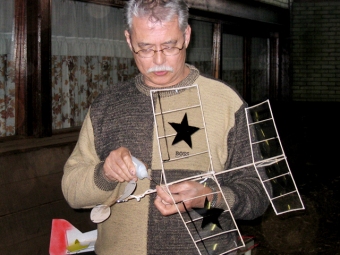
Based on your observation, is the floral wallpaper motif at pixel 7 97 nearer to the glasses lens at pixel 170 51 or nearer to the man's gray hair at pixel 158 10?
the man's gray hair at pixel 158 10

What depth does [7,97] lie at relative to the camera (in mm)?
5180

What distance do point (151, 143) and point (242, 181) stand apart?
1.28 ft

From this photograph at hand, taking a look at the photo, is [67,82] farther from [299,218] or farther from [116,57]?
[299,218]

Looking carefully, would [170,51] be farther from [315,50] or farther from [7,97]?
[315,50]

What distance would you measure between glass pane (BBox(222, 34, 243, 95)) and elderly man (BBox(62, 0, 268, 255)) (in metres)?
7.31

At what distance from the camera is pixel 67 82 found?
588 cm

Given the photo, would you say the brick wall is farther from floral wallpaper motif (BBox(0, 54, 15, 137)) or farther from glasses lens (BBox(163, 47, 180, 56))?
glasses lens (BBox(163, 47, 180, 56))

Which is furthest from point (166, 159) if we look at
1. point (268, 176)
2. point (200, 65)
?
point (200, 65)

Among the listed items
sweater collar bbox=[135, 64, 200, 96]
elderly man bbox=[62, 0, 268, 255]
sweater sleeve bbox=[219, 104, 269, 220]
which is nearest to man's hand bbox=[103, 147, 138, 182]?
elderly man bbox=[62, 0, 268, 255]

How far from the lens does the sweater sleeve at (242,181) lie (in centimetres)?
203

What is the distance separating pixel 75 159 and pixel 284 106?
990 centimetres

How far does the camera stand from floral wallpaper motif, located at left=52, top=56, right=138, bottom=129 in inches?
226

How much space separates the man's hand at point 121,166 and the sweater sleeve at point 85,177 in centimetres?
15

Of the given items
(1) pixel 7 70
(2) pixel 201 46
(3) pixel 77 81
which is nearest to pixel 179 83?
(1) pixel 7 70
